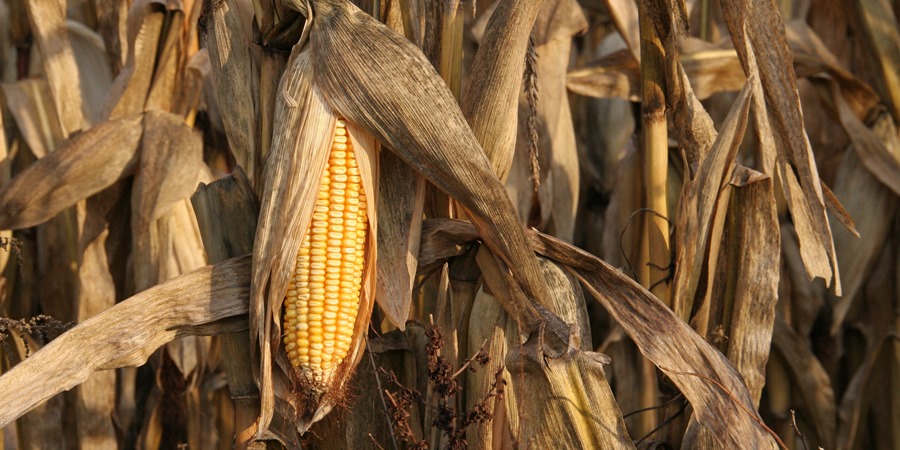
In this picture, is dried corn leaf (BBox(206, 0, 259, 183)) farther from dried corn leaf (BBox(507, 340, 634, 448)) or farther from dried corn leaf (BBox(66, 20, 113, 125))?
dried corn leaf (BBox(66, 20, 113, 125))

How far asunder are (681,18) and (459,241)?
89 cm

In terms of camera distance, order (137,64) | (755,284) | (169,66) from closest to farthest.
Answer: (755,284) → (137,64) → (169,66)

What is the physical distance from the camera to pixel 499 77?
230 centimetres

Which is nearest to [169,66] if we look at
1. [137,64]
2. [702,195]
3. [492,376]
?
[137,64]

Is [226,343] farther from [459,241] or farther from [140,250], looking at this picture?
[140,250]

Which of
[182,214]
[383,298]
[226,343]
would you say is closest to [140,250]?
[182,214]

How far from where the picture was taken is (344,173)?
7.16 feet

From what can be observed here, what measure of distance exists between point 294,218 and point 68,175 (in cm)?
163

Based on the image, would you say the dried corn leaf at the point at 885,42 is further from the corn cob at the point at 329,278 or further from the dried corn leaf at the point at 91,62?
the dried corn leaf at the point at 91,62

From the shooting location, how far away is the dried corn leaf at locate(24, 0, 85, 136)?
3.78 m

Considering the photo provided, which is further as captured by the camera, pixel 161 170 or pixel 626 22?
pixel 626 22

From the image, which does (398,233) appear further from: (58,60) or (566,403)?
(58,60)

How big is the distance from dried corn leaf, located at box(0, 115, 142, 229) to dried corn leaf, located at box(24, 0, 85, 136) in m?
0.39

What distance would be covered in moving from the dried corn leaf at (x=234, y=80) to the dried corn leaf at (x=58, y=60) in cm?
165
